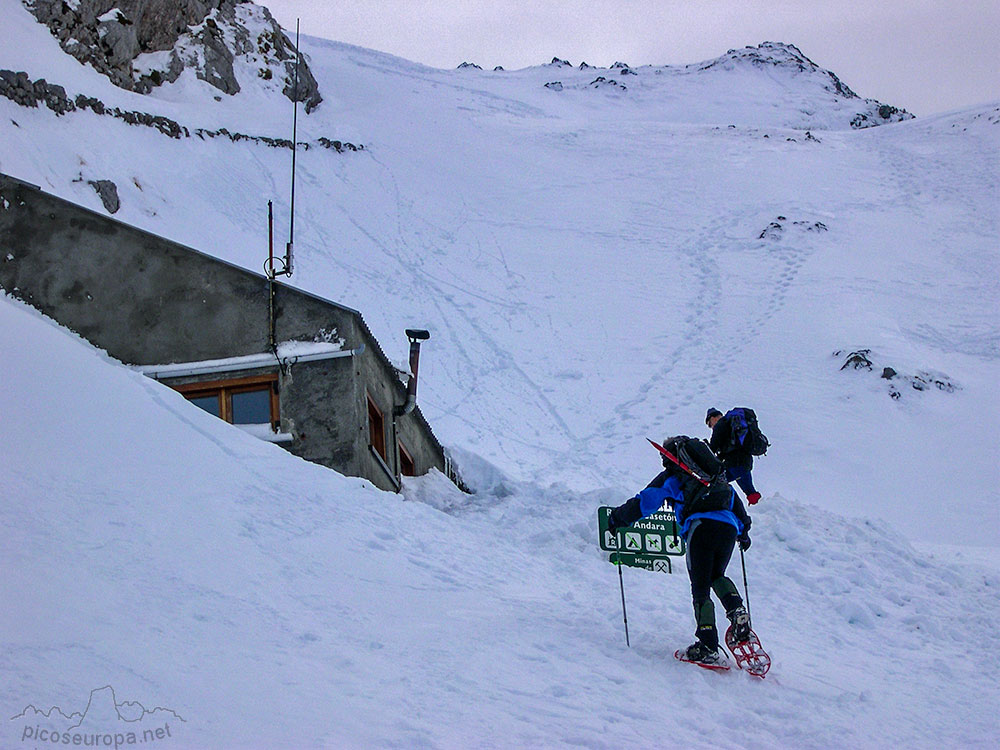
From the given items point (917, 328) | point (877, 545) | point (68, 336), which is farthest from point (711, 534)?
point (917, 328)

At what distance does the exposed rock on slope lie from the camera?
40.2 metres

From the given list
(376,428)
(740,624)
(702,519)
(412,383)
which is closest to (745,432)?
(702,519)

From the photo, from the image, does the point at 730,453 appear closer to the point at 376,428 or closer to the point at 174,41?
the point at 376,428

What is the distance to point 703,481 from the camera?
8164mm

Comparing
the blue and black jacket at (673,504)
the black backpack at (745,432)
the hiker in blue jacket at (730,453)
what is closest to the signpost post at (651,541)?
the hiker in blue jacket at (730,453)

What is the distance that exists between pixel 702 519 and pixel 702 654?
98cm

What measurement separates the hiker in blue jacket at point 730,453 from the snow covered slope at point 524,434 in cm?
140

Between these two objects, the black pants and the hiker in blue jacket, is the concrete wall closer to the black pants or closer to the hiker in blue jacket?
the hiker in blue jacket

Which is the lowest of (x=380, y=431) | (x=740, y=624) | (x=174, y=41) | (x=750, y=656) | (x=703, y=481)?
(x=750, y=656)

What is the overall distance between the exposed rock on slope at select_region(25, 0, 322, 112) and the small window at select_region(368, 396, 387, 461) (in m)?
24.8

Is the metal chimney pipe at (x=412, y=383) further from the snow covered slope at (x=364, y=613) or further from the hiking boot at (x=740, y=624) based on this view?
the hiking boot at (x=740, y=624)

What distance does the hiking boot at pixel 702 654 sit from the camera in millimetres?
7793

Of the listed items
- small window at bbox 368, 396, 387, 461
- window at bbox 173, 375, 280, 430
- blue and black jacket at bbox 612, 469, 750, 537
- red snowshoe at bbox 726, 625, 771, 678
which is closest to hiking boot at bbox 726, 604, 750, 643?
red snowshoe at bbox 726, 625, 771, 678

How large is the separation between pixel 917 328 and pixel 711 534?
71.5 feet
